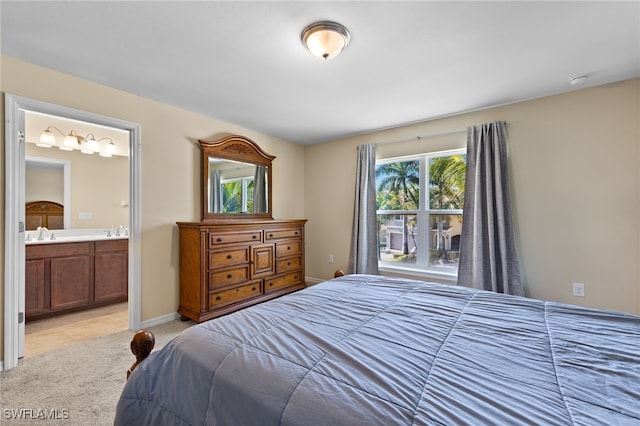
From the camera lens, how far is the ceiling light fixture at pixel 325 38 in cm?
173

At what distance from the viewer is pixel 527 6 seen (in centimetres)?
158

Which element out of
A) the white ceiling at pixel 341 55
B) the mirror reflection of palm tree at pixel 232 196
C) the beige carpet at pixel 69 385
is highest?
the white ceiling at pixel 341 55

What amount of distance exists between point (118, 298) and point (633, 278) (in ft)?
18.7

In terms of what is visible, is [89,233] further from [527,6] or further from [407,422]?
[527,6]

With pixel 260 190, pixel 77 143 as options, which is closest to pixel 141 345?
pixel 260 190

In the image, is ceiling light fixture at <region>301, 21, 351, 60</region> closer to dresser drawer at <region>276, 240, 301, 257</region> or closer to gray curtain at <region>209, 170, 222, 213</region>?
gray curtain at <region>209, 170, 222, 213</region>

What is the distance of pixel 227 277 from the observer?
3.01m

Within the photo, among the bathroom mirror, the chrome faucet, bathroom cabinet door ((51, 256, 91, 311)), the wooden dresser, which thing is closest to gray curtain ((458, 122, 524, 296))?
the wooden dresser

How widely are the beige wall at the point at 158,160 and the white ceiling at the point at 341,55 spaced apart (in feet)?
0.46

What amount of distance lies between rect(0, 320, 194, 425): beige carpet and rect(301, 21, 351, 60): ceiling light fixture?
261 centimetres

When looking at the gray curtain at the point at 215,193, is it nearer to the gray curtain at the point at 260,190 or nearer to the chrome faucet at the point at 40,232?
the gray curtain at the point at 260,190

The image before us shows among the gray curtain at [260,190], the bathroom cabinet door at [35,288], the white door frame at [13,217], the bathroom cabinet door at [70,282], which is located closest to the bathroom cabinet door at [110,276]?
the bathroom cabinet door at [70,282]

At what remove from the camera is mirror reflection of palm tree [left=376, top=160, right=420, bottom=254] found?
369 cm

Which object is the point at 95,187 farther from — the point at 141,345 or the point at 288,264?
the point at 141,345
